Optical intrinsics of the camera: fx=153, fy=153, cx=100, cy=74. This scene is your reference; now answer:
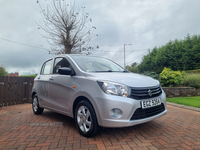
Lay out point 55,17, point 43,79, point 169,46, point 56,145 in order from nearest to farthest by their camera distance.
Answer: point 56,145, point 43,79, point 55,17, point 169,46

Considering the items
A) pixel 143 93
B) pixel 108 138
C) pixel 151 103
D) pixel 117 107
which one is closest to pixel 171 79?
pixel 151 103

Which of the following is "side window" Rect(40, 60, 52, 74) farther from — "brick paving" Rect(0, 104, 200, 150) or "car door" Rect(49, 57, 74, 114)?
"brick paving" Rect(0, 104, 200, 150)

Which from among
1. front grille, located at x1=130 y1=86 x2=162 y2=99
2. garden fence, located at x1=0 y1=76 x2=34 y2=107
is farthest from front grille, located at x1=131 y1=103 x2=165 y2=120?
garden fence, located at x1=0 y1=76 x2=34 y2=107

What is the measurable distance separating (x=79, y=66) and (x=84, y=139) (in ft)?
4.86

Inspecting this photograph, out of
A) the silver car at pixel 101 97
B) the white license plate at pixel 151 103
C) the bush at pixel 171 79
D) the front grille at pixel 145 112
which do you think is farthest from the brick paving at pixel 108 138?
the bush at pixel 171 79

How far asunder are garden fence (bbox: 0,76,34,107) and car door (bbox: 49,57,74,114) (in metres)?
4.23

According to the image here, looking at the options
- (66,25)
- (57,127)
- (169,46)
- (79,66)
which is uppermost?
(169,46)

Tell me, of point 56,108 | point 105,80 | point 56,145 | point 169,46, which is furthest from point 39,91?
point 169,46

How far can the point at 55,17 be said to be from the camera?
10.7m

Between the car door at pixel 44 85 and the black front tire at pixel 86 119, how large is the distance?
1.44 metres

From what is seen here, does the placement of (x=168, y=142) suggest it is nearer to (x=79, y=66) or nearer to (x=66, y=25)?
(x=79, y=66)

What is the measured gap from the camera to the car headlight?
2609 millimetres

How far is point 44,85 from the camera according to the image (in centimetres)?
428

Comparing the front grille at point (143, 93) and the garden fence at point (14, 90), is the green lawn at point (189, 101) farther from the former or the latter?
the garden fence at point (14, 90)
